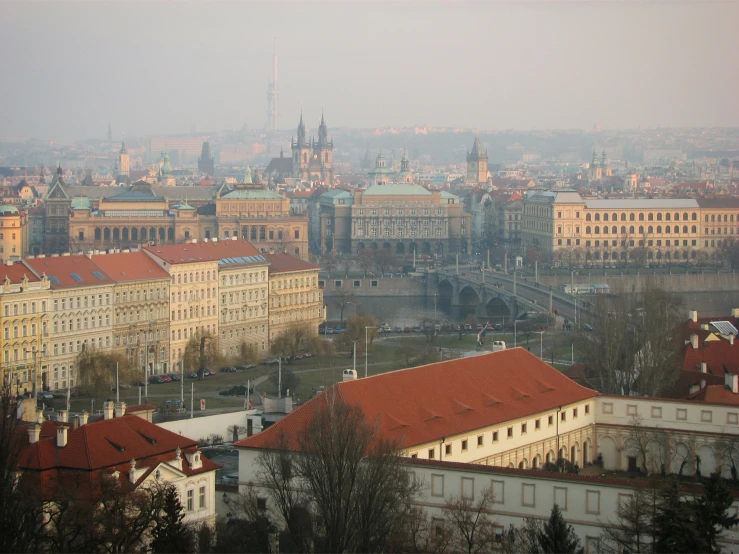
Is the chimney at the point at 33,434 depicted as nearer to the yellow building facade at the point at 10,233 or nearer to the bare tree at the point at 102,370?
the bare tree at the point at 102,370

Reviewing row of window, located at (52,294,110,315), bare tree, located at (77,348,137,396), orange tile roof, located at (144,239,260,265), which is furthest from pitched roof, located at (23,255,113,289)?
orange tile roof, located at (144,239,260,265)

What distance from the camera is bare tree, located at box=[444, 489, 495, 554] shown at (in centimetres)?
3081

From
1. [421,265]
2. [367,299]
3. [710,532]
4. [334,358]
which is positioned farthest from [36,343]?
[421,265]

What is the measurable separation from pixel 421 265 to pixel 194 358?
191 feet

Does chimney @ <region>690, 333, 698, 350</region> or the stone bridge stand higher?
chimney @ <region>690, 333, 698, 350</region>

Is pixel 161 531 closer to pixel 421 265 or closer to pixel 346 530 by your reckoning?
pixel 346 530

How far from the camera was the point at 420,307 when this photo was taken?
9725 centimetres

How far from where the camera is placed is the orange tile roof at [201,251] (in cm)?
6538

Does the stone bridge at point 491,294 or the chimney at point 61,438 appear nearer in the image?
the chimney at point 61,438

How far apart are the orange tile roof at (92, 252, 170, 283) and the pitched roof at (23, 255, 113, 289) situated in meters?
0.45

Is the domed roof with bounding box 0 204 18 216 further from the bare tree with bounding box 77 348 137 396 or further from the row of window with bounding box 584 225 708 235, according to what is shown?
the bare tree with bounding box 77 348 137 396

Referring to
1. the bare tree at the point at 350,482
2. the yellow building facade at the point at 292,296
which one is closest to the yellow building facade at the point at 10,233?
the yellow building facade at the point at 292,296

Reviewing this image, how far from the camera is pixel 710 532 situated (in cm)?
2822

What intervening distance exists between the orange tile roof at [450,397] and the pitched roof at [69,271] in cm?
2137
